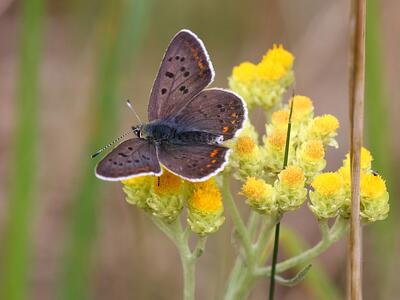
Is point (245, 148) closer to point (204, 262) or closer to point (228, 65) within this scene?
point (204, 262)

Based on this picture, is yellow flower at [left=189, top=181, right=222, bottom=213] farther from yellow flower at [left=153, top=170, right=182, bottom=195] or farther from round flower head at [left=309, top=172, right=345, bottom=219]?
round flower head at [left=309, top=172, right=345, bottom=219]

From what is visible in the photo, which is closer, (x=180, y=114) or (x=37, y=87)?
(x=180, y=114)

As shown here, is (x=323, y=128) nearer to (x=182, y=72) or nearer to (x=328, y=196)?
(x=328, y=196)

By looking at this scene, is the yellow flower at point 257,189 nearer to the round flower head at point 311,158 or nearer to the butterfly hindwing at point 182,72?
the round flower head at point 311,158

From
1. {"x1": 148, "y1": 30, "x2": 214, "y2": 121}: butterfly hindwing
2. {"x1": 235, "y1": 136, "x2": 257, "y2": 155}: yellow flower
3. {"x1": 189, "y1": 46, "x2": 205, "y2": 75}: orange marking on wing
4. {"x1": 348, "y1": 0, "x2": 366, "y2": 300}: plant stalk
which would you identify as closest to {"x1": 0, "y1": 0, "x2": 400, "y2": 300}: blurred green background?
{"x1": 148, "y1": 30, "x2": 214, "y2": 121}: butterfly hindwing

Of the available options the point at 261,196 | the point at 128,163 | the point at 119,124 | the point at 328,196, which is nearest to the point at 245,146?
the point at 261,196

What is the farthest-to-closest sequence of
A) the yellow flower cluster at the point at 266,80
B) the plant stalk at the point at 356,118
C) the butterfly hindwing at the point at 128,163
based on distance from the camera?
the yellow flower cluster at the point at 266,80 < the butterfly hindwing at the point at 128,163 < the plant stalk at the point at 356,118

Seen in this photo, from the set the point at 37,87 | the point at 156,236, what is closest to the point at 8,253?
the point at 37,87

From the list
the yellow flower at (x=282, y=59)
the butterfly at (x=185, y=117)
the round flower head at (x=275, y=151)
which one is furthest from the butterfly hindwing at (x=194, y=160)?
the yellow flower at (x=282, y=59)
